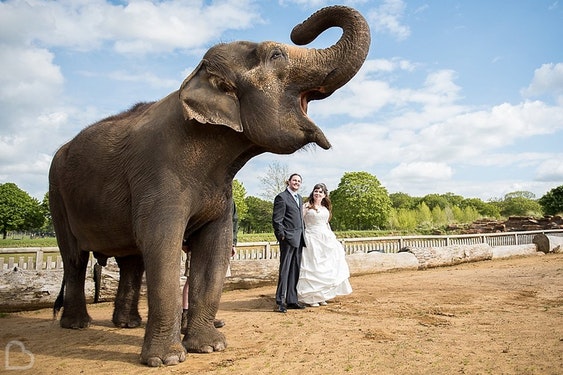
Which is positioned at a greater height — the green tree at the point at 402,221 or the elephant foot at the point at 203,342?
the green tree at the point at 402,221

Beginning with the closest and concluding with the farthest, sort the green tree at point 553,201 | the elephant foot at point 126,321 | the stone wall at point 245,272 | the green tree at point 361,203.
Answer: the elephant foot at point 126,321
the stone wall at point 245,272
the green tree at point 553,201
the green tree at point 361,203

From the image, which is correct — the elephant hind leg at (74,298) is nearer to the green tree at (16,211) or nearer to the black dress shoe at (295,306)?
the black dress shoe at (295,306)

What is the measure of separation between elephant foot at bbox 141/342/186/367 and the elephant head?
2.09 m

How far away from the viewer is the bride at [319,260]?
834 centimetres

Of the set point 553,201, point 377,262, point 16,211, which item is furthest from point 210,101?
point 16,211

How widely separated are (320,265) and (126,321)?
3674 millimetres

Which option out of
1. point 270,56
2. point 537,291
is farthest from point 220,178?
point 537,291

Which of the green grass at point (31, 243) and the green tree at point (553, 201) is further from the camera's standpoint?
the green tree at point (553, 201)

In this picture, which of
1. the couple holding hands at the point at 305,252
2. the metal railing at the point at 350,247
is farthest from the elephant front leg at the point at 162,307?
the metal railing at the point at 350,247

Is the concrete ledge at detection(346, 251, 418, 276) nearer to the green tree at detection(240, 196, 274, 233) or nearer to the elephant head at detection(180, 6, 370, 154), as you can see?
the elephant head at detection(180, 6, 370, 154)

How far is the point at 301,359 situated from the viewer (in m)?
4.34

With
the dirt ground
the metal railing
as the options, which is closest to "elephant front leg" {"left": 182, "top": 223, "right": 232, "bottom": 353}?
the dirt ground

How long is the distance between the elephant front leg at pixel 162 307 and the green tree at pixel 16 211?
6890 cm

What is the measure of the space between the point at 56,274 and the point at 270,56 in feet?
24.2
